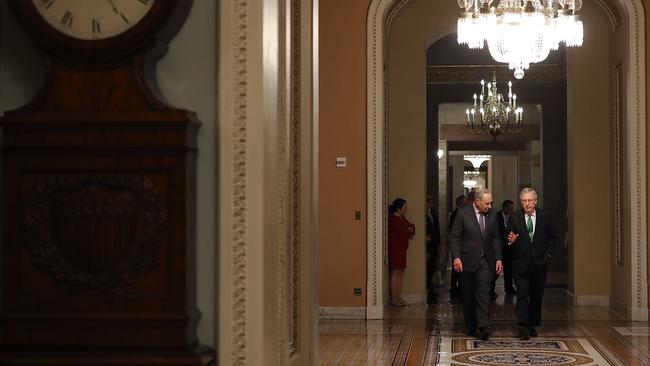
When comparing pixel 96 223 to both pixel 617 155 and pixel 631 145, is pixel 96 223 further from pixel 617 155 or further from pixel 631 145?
pixel 617 155

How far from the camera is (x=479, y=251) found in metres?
10.7

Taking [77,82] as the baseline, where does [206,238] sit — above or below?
below

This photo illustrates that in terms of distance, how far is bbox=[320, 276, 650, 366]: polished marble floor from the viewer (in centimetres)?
916

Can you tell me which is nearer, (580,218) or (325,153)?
(325,153)

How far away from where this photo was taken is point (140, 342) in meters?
3.68

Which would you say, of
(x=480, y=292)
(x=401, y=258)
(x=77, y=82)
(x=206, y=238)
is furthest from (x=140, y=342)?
(x=401, y=258)

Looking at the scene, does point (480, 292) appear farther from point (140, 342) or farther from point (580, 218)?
point (140, 342)

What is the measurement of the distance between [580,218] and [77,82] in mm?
11598

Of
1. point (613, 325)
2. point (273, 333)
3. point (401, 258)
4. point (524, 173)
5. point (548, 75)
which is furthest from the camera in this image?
point (524, 173)

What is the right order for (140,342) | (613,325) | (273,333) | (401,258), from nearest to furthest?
1. (140,342)
2. (273,333)
3. (613,325)
4. (401,258)

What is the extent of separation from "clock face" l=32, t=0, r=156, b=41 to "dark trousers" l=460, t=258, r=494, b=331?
744cm

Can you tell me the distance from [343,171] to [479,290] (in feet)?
8.33

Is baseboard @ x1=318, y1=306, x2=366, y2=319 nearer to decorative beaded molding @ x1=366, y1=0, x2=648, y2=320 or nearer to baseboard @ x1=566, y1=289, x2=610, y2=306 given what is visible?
decorative beaded molding @ x1=366, y1=0, x2=648, y2=320

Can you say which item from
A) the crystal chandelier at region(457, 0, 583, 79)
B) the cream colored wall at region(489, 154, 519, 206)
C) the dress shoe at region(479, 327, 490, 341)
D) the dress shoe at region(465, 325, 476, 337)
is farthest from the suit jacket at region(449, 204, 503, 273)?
the cream colored wall at region(489, 154, 519, 206)
